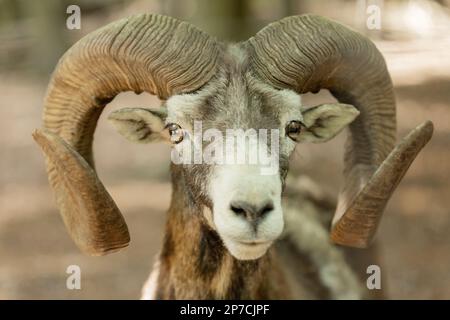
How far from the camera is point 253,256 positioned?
17.0ft

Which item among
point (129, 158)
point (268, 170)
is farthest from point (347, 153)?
point (129, 158)

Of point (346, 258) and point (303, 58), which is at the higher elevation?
point (303, 58)

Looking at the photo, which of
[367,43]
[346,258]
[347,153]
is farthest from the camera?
[346,258]

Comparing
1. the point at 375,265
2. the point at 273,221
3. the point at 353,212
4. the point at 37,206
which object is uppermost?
the point at 273,221

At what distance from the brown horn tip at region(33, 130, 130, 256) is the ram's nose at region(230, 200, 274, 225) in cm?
128

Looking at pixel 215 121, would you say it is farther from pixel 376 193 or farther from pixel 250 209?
pixel 376 193

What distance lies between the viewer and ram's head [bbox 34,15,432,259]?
5176mm

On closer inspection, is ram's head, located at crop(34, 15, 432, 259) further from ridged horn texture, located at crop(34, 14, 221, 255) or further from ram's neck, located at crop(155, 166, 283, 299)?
ram's neck, located at crop(155, 166, 283, 299)

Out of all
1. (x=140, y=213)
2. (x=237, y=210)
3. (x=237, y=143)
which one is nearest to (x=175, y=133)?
(x=237, y=143)

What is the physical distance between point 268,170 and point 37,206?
9.94 metres

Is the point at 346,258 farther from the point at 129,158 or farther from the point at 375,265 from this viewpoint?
the point at 129,158

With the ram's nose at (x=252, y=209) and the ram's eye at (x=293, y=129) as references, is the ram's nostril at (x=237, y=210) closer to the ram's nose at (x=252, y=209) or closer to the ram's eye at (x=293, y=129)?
the ram's nose at (x=252, y=209)

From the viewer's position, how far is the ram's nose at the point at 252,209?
481cm

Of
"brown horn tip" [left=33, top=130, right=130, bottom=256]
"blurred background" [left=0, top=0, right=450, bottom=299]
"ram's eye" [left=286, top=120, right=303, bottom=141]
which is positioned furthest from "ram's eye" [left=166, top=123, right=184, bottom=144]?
"blurred background" [left=0, top=0, right=450, bottom=299]
